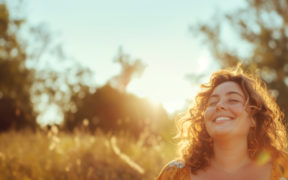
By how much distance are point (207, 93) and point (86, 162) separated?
164 inches

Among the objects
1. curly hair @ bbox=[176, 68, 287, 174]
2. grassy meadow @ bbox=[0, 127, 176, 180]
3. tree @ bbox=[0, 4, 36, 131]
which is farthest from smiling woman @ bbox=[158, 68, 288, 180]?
tree @ bbox=[0, 4, 36, 131]

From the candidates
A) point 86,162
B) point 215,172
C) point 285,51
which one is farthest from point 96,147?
point 285,51

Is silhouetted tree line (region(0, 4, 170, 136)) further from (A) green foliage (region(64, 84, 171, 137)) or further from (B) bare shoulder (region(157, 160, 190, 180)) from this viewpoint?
(B) bare shoulder (region(157, 160, 190, 180))

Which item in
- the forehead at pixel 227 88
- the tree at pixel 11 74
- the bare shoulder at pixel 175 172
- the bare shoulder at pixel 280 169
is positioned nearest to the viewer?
the bare shoulder at pixel 280 169

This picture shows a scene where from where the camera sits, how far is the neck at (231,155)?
2.93m

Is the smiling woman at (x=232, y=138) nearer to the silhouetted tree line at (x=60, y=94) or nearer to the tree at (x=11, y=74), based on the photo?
the silhouetted tree line at (x=60, y=94)

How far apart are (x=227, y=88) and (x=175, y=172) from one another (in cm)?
88

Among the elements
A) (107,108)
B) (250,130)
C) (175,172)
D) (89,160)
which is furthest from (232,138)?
(107,108)

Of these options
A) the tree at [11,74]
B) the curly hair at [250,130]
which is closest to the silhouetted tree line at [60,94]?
the tree at [11,74]

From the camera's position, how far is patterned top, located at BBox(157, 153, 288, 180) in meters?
2.77

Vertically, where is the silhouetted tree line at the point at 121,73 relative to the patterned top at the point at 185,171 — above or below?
above

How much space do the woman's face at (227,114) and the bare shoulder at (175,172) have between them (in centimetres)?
39

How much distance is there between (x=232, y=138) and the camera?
2891mm

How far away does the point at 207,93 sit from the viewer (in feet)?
11.2
